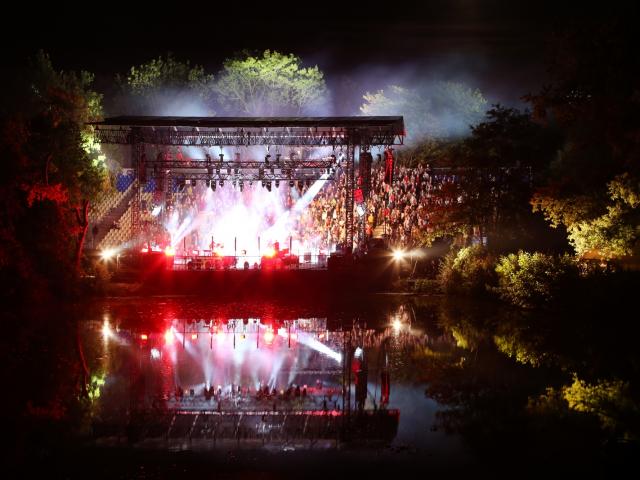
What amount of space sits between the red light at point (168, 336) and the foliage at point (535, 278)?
10.0 m

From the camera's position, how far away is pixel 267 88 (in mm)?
54594

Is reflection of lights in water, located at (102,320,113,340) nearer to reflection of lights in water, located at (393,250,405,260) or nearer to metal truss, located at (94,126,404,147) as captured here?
reflection of lights in water, located at (393,250,405,260)

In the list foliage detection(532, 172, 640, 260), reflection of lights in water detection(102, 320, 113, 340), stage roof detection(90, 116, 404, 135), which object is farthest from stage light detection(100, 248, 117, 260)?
foliage detection(532, 172, 640, 260)

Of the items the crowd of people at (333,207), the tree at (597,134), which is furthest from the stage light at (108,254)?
the tree at (597,134)

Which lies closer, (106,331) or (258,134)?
(106,331)

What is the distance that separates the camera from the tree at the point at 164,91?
54250mm

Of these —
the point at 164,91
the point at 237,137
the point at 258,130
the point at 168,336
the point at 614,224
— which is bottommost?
the point at 168,336

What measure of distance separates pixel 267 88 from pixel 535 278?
39.0m

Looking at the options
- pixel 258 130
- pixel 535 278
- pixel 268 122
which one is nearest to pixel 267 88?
pixel 258 130

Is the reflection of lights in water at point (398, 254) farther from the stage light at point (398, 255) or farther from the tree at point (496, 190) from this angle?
the tree at point (496, 190)

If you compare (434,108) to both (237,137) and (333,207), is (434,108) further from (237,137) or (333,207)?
(237,137)

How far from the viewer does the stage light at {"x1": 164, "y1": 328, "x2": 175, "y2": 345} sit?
45.0ft

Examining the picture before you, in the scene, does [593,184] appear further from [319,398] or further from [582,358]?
[319,398]

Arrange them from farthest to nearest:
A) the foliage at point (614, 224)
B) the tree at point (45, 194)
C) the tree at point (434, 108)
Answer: the tree at point (434, 108) < the tree at point (45, 194) < the foliage at point (614, 224)
